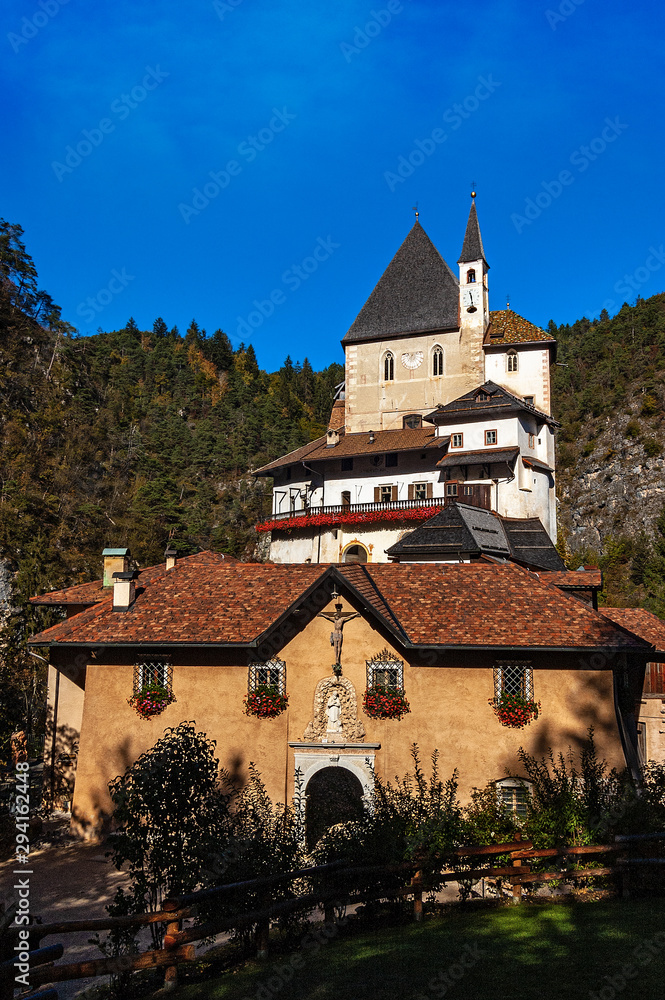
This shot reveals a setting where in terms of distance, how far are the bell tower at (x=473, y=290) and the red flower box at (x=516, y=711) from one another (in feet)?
131

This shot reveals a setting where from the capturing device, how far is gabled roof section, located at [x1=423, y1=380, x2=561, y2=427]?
4644 centimetres

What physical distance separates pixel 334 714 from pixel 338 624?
6.82 feet

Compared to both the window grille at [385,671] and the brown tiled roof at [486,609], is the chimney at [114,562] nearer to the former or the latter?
the brown tiled roof at [486,609]

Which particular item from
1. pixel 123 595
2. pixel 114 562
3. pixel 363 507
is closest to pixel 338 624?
pixel 123 595

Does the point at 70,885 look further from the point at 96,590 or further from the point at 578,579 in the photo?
the point at 578,579

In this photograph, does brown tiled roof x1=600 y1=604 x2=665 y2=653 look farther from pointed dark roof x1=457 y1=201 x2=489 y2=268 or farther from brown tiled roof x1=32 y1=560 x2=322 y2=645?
pointed dark roof x1=457 y1=201 x2=489 y2=268

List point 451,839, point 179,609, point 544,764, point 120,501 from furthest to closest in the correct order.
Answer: point 120,501
point 179,609
point 544,764
point 451,839

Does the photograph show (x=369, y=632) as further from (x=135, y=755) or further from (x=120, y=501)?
(x=120, y=501)

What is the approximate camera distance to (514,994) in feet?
Result: 24.2

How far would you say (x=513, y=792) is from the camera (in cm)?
1666

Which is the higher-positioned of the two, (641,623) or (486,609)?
(486,609)

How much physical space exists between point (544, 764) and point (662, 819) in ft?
11.9

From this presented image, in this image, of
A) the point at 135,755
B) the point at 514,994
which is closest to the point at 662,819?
the point at 514,994

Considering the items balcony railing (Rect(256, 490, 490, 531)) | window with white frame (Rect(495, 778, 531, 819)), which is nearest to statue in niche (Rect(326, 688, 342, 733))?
window with white frame (Rect(495, 778, 531, 819))
